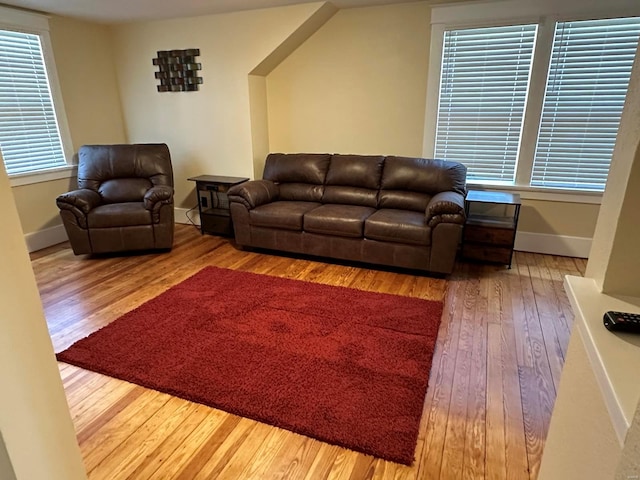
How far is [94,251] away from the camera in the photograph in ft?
12.7

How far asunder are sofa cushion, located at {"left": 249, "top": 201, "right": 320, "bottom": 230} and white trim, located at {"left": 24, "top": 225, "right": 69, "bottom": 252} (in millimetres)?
2326

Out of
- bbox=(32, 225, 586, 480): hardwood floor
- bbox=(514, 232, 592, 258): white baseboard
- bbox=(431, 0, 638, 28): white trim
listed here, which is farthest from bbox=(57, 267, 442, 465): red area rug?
bbox=(431, 0, 638, 28): white trim

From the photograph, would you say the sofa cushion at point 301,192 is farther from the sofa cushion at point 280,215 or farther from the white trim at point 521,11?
the white trim at point 521,11

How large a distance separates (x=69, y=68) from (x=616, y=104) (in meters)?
5.54

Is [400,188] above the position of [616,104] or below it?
below

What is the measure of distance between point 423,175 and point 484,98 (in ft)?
3.16

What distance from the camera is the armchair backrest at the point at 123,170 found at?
4238 millimetres

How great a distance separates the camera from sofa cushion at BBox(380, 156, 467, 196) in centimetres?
375

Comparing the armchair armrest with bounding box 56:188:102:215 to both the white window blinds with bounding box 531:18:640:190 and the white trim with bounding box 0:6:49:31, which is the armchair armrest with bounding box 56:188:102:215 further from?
the white window blinds with bounding box 531:18:640:190

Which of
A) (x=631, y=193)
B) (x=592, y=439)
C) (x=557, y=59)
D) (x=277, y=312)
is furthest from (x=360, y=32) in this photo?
(x=592, y=439)

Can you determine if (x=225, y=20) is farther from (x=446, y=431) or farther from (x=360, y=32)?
(x=446, y=431)

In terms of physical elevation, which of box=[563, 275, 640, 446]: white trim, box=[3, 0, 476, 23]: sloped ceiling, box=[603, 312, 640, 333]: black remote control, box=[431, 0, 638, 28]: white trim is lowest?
box=[563, 275, 640, 446]: white trim

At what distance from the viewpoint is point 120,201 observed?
4.22 m

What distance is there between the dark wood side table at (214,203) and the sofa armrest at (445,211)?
2.17 meters
